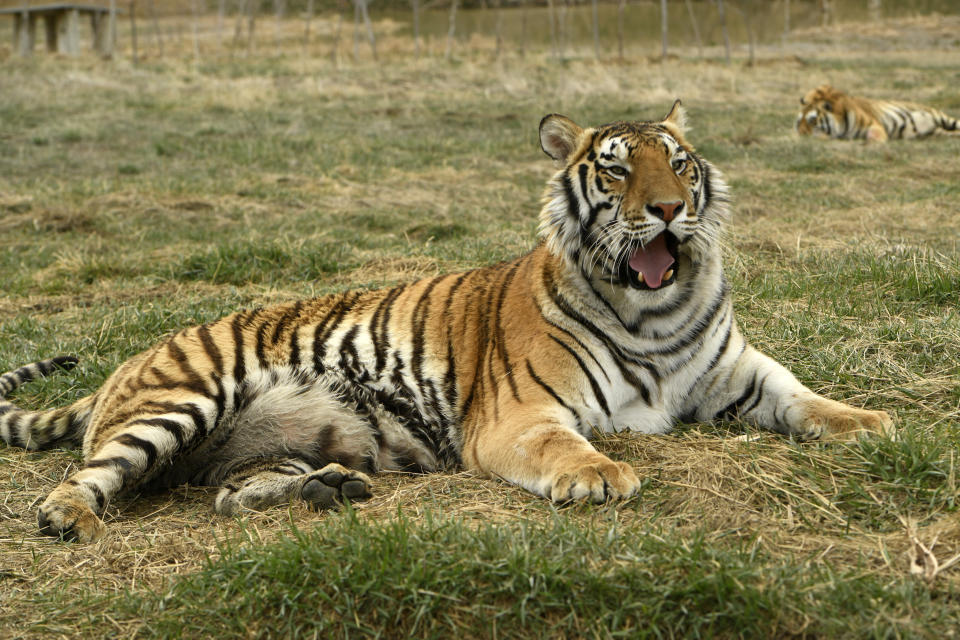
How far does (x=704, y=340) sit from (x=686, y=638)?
1.48 metres

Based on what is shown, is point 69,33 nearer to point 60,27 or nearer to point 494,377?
point 60,27

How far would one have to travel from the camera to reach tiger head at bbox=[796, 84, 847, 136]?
41.3ft

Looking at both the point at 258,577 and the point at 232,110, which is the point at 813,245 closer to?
the point at 258,577

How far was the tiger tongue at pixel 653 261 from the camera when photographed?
343 centimetres

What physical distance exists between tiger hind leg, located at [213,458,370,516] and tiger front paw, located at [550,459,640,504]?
713 mm

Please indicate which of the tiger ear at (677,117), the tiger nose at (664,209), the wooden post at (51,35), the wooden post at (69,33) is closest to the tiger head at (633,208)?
the tiger nose at (664,209)

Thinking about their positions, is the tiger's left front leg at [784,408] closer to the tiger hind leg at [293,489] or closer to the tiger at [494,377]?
the tiger at [494,377]

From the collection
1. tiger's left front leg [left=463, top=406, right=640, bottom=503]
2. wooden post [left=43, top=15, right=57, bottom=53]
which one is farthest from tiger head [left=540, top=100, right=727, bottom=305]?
wooden post [left=43, top=15, right=57, bottom=53]

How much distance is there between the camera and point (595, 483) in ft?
9.71

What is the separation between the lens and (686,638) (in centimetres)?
231

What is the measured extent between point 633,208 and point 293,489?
4.94ft

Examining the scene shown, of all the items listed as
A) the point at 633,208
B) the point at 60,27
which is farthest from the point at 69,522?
the point at 60,27

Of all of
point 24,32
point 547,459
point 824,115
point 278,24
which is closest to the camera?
point 547,459

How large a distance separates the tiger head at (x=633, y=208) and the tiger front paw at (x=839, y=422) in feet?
2.04
